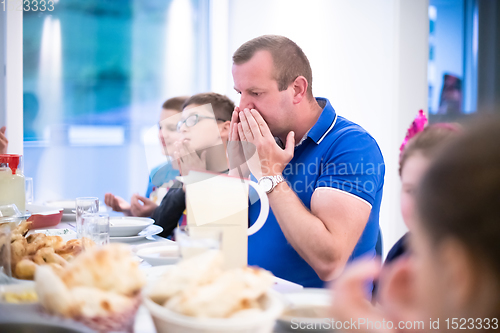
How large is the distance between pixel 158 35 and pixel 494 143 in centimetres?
344

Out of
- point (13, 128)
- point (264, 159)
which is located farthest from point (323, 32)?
point (13, 128)

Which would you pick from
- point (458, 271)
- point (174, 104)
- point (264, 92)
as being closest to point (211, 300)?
point (458, 271)

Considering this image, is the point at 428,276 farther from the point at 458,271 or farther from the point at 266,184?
the point at 266,184

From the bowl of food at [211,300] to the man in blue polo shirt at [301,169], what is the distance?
1.81 feet

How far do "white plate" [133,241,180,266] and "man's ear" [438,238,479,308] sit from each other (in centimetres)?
58

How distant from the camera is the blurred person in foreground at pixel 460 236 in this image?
257mm

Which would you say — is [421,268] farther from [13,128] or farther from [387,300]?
[13,128]

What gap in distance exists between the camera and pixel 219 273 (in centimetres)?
45

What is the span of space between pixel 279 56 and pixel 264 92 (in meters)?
0.12

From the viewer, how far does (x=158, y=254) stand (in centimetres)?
89

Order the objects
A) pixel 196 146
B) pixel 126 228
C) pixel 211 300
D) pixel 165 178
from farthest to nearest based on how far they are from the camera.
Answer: pixel 165 178
pixel 196 146
pixel 126 228
pixel 211 300

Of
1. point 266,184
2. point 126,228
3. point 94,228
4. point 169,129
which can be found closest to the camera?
point 94,228

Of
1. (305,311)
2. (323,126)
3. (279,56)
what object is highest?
(279,56)

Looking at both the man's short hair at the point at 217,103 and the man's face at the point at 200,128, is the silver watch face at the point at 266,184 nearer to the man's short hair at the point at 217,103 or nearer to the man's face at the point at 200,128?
the man's face at the point at 200,128
